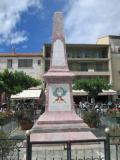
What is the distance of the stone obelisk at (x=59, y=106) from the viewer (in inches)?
562

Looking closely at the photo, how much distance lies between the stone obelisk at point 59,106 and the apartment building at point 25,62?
4601 cm

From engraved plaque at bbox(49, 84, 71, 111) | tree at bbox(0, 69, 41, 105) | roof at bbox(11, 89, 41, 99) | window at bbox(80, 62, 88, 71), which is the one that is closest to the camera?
engraved plaque at bbox(49, 84, 71, 111)

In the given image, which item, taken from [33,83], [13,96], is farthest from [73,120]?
[33,83]

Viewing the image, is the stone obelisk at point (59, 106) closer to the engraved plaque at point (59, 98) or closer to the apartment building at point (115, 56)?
the engraved plaque at point (59, 98)

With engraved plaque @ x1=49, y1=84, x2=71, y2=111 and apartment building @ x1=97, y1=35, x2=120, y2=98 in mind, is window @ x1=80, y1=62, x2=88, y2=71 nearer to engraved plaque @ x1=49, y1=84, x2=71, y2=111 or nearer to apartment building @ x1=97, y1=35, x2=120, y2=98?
apartment building @ x1=97, y1=35, x2=120, y2=98

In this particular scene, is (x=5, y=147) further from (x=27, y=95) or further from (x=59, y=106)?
(x=27, y=95)

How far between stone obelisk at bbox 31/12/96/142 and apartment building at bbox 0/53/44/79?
4601 centimetres

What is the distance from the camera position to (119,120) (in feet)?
62.9

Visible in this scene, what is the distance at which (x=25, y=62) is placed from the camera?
62594 millimetres

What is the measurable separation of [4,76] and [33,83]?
419cm

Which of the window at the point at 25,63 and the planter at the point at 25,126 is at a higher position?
the window at the point at 25,63

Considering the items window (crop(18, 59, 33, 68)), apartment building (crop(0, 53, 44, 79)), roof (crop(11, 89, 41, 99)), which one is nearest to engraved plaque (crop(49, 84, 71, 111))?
roof (crop(11, 89, 41, 99))

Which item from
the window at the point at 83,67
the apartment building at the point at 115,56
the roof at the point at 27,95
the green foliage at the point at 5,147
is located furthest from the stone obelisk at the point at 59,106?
the apartment building at the point at 115,56

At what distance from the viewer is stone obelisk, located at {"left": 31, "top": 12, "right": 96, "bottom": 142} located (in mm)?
14281
